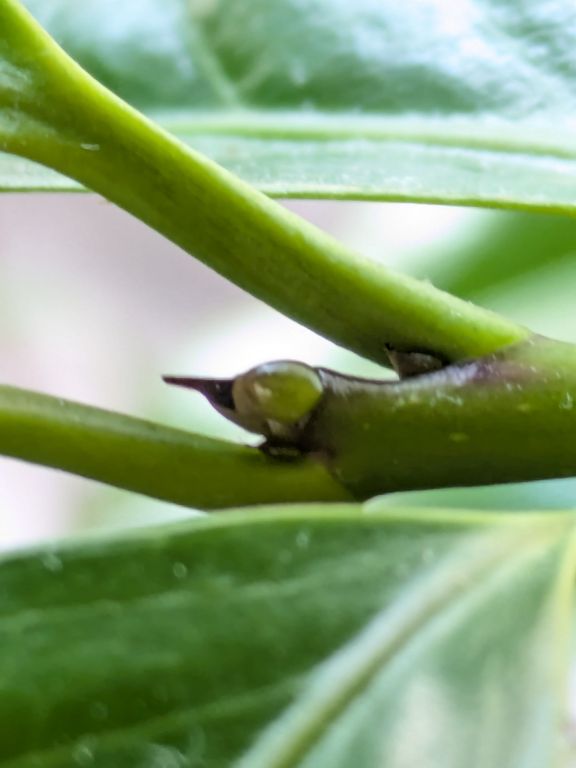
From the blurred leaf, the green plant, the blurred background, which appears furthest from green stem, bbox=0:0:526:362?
the blurred leaf

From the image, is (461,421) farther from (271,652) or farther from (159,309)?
(159,309)

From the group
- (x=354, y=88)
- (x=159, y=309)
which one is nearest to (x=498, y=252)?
(x=354, y=88)

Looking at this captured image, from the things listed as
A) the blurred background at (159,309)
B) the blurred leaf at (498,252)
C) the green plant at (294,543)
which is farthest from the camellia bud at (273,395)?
the blurred leaf at (498,252)

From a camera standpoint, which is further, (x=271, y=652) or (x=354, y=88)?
(x=354, y=88)

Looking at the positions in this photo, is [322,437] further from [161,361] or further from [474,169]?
[161,361]

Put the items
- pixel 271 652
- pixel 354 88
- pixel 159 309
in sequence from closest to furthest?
pixel 271 652, pixel 354 88, pixel 159 309

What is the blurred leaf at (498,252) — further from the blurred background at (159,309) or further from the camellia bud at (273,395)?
the camellia bud at (273,395)
